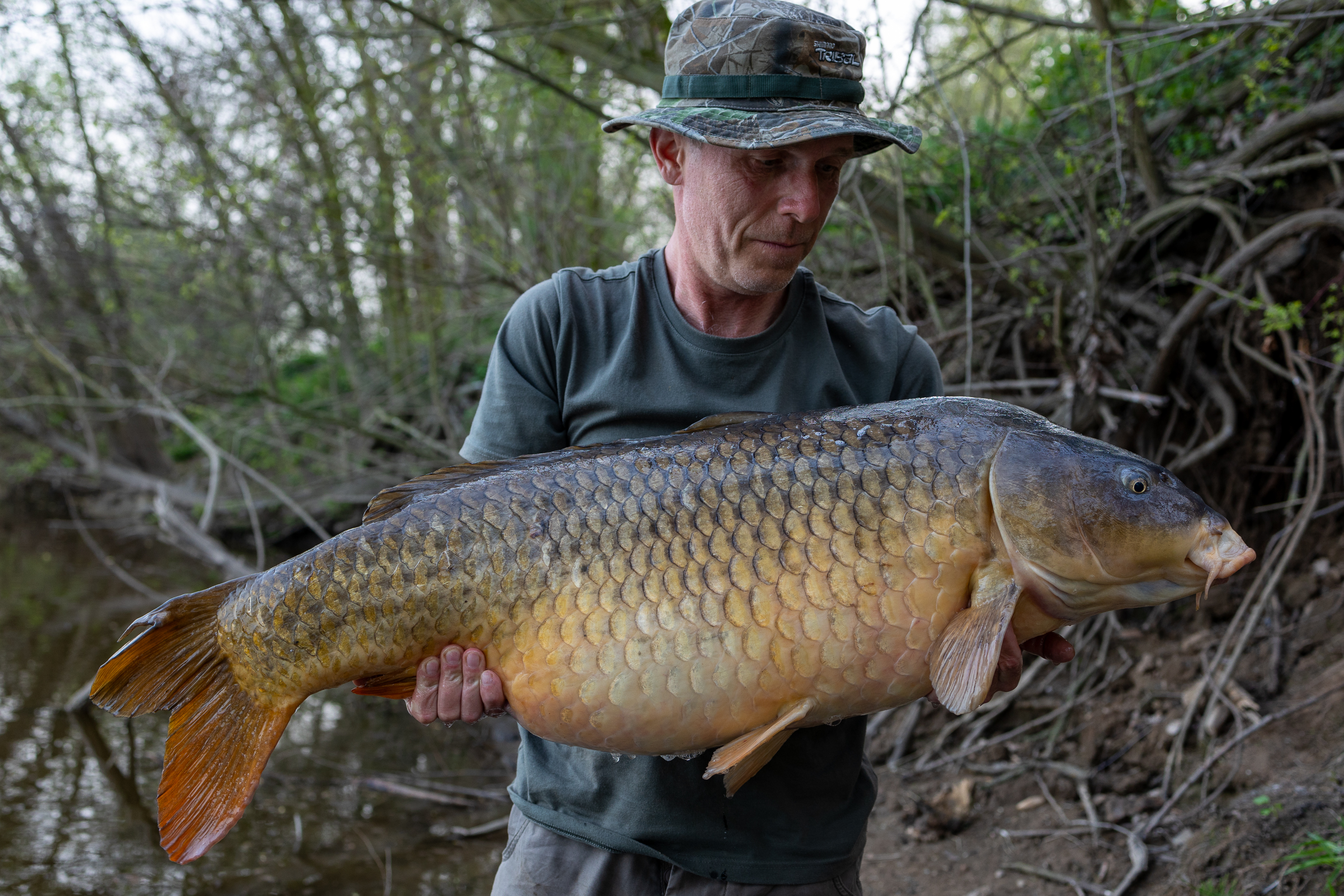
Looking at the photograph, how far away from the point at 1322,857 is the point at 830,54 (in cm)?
157

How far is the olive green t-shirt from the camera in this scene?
1326 millimetres

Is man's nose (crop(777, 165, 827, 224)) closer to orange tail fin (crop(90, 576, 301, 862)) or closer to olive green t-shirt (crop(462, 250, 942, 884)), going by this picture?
olive green t-shirt (crop(462, 250, 942, 884))

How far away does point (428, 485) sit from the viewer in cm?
132

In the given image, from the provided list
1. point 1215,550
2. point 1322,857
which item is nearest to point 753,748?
point 1215,550

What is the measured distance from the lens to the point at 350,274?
5891mm

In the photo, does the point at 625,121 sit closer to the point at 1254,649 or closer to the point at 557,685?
the point at 557,685

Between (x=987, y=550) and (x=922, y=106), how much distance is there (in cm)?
246

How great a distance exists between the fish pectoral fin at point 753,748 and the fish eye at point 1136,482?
431 millimetres

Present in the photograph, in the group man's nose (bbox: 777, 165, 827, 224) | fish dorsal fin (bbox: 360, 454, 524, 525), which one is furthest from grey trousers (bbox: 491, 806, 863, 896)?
man's nose (bbox: 777, 165, 827, 224)

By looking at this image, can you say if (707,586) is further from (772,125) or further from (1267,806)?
(1267,806)

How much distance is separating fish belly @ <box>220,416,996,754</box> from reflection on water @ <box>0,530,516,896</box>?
193 cm

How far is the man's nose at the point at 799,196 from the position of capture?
1335 mm

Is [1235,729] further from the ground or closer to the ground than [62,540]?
further from the ground

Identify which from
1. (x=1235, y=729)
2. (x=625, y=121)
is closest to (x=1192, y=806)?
(x=1235, y=729)
